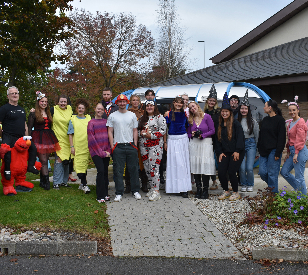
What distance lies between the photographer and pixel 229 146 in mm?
6262

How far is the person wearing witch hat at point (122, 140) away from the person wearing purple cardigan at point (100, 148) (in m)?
0.14

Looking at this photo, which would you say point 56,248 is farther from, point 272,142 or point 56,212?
point 272,142

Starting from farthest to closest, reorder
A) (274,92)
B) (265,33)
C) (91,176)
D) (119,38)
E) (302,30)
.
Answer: (119,38)
(265,33)
(302,30)
(274,92)
(91,176)

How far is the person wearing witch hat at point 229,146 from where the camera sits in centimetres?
621

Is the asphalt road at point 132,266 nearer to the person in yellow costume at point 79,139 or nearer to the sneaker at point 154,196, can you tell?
the sneaker at point 154,196

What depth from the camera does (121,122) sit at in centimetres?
628

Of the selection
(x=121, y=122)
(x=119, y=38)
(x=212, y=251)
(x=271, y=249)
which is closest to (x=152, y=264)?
(x=212, y=251)

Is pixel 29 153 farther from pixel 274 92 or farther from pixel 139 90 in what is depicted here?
pixel 274 92

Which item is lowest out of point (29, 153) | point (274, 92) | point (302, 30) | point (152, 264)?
point (152, 264)

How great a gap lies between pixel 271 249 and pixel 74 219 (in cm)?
290

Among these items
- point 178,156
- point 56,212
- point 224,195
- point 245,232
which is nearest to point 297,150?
point 224,195

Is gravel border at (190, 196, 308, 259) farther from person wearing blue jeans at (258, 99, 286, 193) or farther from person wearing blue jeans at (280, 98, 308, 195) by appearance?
person wearing blue jeans at (280, 98, 308, 195)

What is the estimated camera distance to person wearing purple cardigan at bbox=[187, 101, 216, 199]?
6.39 metres

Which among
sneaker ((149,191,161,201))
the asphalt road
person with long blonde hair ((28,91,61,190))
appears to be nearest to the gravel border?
the asphalt road
